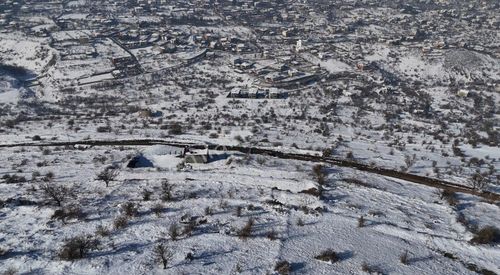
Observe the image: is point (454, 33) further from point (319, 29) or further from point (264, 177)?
point (264, 177)

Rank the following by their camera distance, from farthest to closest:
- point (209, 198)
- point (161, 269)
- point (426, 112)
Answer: point (426, 112) < point (209, 198) < point (161, 269)

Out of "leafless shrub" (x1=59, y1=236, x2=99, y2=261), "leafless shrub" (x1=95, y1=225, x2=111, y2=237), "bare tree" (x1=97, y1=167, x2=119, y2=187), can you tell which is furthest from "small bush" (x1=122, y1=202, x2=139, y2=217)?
"bare tree" (x1=97, y1=167, x2=119, y2=187)

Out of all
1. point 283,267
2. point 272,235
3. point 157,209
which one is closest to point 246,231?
point 272,235

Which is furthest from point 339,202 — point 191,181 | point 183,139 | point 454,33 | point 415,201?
point 454,33

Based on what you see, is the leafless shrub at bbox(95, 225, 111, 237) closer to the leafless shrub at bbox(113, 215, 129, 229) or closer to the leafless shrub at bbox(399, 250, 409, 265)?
the leafless shrub at bbox(113, 215, 129, 229)

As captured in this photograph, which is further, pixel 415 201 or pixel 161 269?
pixel 415 201

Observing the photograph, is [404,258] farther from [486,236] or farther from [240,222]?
[240,222]

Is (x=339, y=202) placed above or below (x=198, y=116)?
above
